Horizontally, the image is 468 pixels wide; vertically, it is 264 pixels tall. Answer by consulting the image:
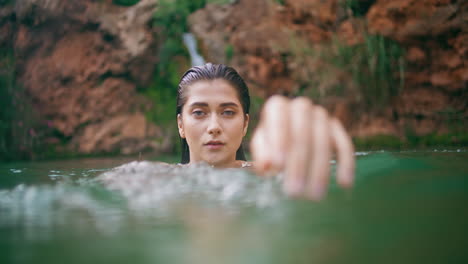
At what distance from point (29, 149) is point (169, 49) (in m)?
3.96

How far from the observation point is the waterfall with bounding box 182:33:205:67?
9334 mm

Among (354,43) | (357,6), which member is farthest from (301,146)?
(357,6)

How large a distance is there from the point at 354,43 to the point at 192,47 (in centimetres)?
409

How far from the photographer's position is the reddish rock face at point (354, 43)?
6.82 metres

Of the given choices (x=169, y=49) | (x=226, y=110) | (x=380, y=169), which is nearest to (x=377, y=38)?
(x=169, y=49)

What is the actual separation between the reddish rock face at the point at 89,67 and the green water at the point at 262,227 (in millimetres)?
7028

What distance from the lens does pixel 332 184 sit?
1.39 metres

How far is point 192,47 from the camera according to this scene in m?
9.60

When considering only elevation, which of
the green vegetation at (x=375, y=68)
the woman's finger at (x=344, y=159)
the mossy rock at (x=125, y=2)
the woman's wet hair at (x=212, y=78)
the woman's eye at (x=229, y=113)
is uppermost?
the mossy rock at (x=125, y=2)

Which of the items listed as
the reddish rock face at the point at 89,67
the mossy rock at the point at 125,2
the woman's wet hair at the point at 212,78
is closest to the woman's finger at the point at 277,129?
the woman's wet hair at the point at 212,78

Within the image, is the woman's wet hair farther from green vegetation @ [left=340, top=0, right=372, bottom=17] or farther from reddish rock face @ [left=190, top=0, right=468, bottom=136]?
green vegetation @ [left=340, top=0, right=372, bottom=17]

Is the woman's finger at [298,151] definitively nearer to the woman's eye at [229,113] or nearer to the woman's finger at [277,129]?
the woman's finger at [277,129]

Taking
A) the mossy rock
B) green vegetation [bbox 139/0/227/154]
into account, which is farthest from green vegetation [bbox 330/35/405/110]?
the mossy rock

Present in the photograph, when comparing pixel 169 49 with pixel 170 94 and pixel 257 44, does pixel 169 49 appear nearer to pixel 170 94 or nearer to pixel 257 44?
pixel 170 94
